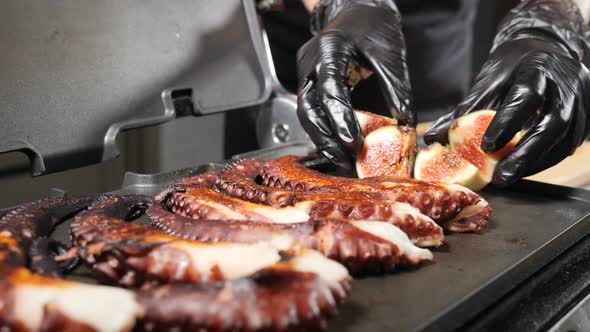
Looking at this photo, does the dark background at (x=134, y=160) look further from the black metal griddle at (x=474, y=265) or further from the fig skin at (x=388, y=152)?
the fig skin at (x=388, y=152)

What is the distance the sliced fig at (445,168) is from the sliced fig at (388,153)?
39 mm

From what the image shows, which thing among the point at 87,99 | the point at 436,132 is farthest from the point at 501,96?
the point at 87,99

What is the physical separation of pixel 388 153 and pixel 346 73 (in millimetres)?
360

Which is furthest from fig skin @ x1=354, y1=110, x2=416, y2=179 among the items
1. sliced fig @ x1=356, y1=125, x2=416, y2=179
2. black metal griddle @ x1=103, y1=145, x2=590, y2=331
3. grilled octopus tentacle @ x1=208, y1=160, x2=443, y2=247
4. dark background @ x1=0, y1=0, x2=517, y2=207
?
dark background @ x1=0, y1=0, x2=517, y2=207

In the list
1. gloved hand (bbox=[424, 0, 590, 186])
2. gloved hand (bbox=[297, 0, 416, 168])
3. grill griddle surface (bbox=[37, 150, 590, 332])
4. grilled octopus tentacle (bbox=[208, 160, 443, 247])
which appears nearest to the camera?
grill griddle surface (bbox=[37, 150, 590, 332])

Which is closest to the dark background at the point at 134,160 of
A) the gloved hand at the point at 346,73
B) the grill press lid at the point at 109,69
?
the grill press lid at the point at 109,69

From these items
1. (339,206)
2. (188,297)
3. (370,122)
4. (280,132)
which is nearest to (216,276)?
(188,297)

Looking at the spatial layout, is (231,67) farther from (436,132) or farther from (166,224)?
(166,224)

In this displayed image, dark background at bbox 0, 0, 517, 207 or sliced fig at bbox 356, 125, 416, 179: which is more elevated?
sliced fig at bbox 356, 125, 416, 179

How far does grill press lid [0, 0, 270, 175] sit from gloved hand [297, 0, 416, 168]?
0.36 m

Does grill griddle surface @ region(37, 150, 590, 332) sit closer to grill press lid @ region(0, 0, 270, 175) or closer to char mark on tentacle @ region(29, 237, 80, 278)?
char mark on tentacle @ region(29, 237, 80, 278)

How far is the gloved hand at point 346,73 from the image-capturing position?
1886 millimetres

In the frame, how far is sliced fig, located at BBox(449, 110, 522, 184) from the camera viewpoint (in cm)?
180

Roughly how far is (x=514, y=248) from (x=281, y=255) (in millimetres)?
630
